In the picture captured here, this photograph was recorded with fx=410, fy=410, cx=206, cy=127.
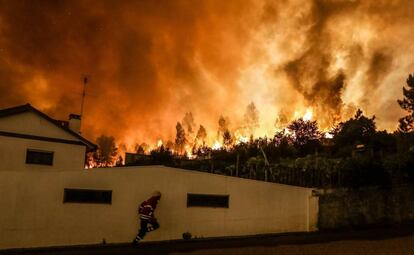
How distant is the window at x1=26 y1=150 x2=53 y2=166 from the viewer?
19.2 meters

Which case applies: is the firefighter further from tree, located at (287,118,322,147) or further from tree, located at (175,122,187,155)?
tree, located at (175,122,187,155)

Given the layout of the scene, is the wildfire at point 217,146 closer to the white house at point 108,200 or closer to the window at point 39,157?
the window at point 39,157

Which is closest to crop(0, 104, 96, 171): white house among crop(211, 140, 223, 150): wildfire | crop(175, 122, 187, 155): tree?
crop(211, 140, 223, 150): wildfire

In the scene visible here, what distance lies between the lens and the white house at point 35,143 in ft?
60.6

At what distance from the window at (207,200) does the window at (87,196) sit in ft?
10.3

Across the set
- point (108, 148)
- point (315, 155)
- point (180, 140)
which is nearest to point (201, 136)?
point (180, 140)

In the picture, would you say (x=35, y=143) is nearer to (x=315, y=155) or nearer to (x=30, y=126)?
(x=30, y=126)

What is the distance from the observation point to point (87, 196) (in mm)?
14219

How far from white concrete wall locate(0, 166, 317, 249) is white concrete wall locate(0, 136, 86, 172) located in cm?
351

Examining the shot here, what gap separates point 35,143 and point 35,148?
0.24 m

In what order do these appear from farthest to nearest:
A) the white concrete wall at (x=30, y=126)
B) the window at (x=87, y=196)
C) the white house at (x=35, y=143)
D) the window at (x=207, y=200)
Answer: the white concrete wall at (x=30, y=126) → the white house at (x=35, y=143) → the window at (x=207, y=200) → the window at (x=87, y=196)

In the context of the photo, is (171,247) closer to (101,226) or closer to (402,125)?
(101,226)

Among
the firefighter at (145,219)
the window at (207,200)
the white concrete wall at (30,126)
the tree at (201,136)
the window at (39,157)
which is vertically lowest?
the firefighter at (145,219)

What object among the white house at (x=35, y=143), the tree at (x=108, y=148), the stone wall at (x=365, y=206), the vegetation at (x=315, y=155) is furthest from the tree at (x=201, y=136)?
the stone wall at (x=365, y=206)
